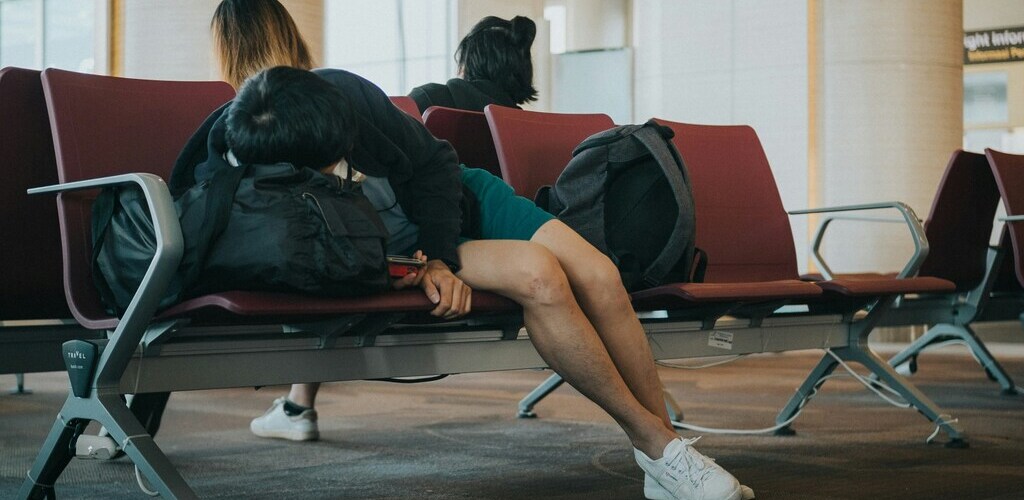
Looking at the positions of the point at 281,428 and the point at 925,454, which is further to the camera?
the point at 281,428

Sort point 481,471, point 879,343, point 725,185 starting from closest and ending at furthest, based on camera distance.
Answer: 1. point 481,471
2. point 725,185
3. point 879,343

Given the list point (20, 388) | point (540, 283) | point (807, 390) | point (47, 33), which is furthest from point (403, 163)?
point (47, 33)

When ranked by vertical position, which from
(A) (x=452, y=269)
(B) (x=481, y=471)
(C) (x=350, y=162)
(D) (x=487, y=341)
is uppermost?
(C) (x=350, y=162)

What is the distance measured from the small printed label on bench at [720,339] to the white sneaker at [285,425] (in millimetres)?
1376

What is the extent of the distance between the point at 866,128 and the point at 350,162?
21.2 feet

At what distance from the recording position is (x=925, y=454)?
3.33 m

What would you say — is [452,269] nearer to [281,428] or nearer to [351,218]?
[351,218]

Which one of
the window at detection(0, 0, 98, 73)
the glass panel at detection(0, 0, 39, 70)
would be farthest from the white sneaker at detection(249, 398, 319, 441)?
the glass panel at detection(0, 0, 39, 70)

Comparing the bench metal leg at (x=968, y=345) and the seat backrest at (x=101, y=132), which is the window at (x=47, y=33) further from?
the bench metal leg at (x=968, y=345)

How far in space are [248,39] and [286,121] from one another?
1.08 meters

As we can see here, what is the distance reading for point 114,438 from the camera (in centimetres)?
211

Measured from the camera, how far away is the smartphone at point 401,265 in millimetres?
2246

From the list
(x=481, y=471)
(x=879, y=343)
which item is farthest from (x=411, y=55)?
(x=481, y=471)

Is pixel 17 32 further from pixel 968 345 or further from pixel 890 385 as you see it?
pixel 890 385
